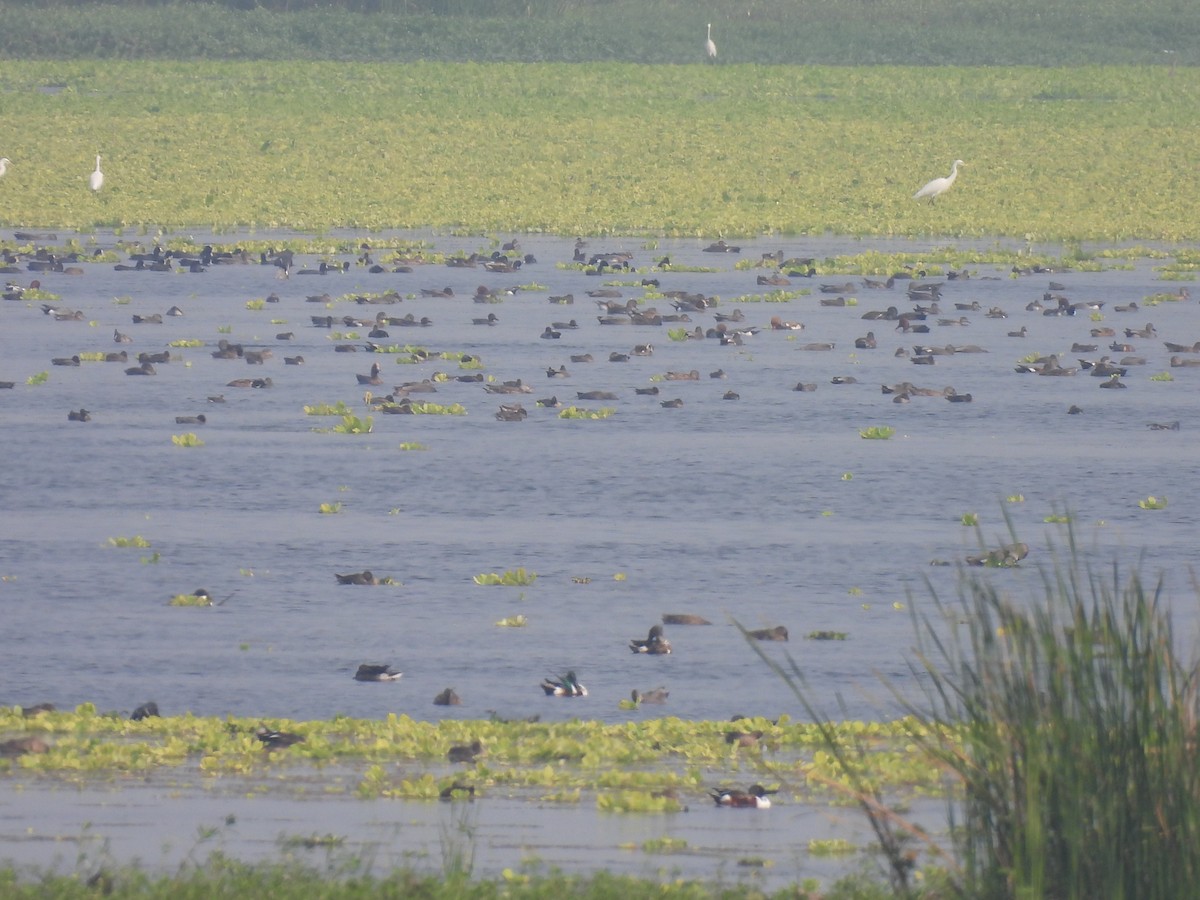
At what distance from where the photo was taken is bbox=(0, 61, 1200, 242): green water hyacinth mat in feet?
151

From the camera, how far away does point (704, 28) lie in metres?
79.5

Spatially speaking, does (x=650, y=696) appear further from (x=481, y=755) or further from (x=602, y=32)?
(x=602, y=32)

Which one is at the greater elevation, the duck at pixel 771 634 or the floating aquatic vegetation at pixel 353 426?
the floating aquatic vegetation at pixel 353 426

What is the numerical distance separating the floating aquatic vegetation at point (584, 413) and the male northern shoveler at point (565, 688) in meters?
10.5

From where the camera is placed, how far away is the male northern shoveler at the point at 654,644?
14.1 metres

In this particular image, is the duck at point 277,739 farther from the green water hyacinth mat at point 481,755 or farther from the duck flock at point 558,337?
the duck flock at point 558,337

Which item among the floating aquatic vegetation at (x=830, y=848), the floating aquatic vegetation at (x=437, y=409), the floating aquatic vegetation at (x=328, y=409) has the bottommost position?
the floating aquatic vegetation at (x=830, y=848)

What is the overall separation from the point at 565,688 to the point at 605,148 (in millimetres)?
44200

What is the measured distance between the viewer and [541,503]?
1916cm

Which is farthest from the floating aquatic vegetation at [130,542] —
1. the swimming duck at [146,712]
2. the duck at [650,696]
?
the duck at [650,696]

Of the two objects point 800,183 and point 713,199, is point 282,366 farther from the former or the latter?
point 800,183

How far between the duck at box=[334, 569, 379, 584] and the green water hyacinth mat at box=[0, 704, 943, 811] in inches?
142

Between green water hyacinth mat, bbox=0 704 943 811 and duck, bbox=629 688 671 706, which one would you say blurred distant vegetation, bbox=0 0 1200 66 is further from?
green water hyacinth mat, bbox=0 704 943 811

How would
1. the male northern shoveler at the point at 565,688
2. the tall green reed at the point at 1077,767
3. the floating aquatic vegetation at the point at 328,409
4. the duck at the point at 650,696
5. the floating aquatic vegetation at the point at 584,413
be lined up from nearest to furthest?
the tall green reed at the point at 1077,767 < the duck at the point at 650,696 < the male northern shoveler at the point at 565,688 < the floating aquatic vegetation at the point at 328,409 < the floating aquatic vegetation at the point at 584,413
